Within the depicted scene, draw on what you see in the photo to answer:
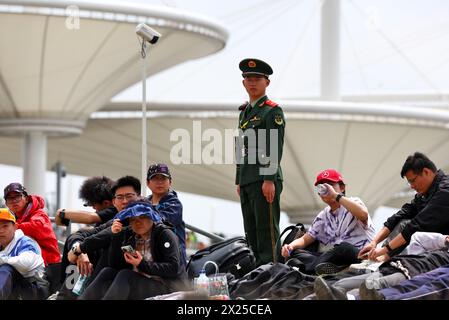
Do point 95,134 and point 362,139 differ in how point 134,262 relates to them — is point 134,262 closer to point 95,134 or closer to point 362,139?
point 362,139

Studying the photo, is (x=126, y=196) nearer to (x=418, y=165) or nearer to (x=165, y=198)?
(x=165, y=198)

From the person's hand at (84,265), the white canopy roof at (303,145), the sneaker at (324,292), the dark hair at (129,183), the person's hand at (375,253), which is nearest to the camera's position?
the sneaker at (324,292)

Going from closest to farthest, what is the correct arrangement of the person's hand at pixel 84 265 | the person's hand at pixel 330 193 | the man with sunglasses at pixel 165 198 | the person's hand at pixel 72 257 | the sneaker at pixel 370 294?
1. the sneaker at pixel 370 294
2. the person's hand at pixel 84 265
3. the person's hand at pixel 72 257
4. the man with sunglasses at pixel 165 198
5. the person's hand at pixel 330 193

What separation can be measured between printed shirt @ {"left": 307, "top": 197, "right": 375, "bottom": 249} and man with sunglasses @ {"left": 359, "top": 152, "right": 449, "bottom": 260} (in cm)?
33

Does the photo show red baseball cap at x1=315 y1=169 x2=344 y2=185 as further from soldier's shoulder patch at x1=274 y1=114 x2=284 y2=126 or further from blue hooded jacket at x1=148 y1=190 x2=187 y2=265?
blue hooded jacket at x1=148 y1=190 x2=187 y2=265

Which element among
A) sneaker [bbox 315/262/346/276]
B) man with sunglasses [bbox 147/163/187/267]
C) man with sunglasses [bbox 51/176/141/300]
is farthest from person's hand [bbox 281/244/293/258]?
man with sunglasses [bbox 51/176/141/300]

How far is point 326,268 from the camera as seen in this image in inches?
378

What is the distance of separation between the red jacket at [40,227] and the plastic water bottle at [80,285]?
43.8 inches

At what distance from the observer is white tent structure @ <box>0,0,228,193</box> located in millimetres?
27016

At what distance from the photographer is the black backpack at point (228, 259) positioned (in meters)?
9.99

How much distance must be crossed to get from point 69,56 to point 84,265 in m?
19.6

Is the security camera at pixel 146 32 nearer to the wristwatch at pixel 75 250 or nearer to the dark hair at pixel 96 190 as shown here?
the dark hair at pixel 96 190

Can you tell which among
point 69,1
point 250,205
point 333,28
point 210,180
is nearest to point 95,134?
point 210,180

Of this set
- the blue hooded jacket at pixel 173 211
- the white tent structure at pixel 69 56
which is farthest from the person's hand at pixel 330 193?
the white tent structure at pixel 69 56
